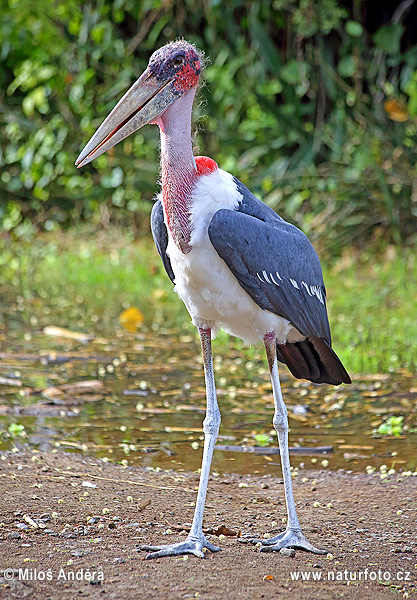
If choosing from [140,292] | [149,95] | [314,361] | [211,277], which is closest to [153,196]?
[140,292]

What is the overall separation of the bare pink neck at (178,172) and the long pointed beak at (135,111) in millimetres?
41

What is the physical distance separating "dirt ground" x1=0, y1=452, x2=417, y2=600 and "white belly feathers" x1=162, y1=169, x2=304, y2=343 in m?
0.73

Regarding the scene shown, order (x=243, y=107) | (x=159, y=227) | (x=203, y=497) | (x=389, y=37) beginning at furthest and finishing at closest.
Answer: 1. (x=243, y=107)
2. (x=389, y=37)
3. (x=159, y=227)
4. (x=203, y=497)

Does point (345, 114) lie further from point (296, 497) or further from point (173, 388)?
point (296, 497)

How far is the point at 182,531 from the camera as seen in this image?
3.00 m

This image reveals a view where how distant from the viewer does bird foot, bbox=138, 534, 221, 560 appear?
2.70 metres

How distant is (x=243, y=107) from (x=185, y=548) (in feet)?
23.4

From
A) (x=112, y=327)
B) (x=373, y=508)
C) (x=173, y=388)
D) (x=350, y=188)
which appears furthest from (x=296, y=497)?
(x=350, y=188)

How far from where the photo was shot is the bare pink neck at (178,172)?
9.79 feet

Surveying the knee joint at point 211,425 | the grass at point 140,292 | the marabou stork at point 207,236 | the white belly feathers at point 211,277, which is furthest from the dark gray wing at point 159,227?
the grass at point 140,292

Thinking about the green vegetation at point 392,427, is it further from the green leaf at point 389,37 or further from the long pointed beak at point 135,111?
the green leaf at point 389,37

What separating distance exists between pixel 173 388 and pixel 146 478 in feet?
4.73

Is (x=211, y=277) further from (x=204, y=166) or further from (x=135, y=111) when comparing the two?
(x=135, y=111)

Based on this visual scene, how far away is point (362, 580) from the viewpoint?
2.59m
